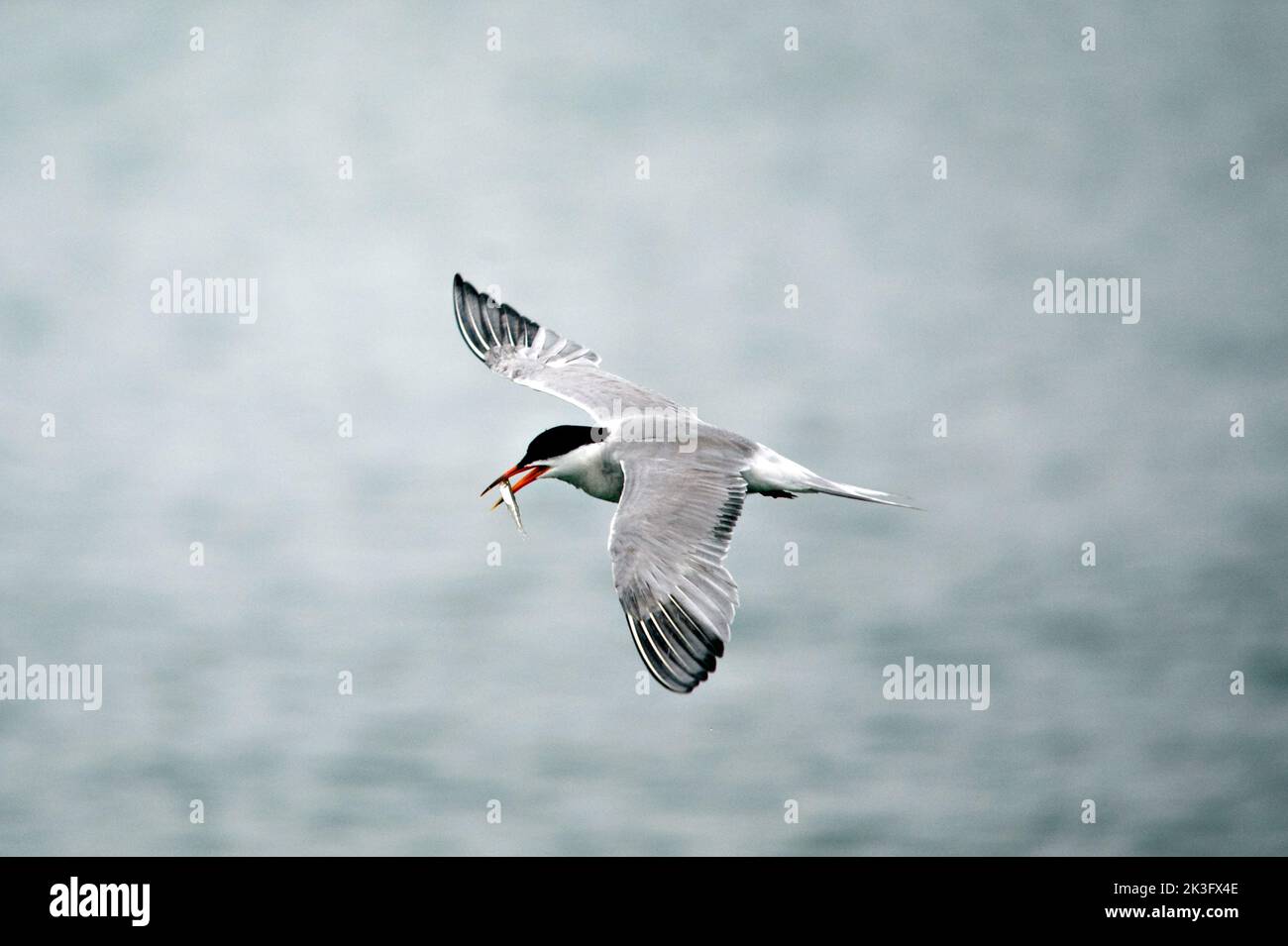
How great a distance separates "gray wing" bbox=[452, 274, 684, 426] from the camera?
1049cm

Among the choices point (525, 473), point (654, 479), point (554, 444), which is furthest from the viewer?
point (525, 473)

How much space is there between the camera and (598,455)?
9336 mm

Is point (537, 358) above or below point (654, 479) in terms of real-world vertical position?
above

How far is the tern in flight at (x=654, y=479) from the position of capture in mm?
7688

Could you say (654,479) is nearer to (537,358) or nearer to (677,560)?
(677,560)

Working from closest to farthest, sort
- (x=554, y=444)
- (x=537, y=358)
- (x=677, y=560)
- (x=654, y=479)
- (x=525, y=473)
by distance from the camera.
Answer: (x=677, y=560) → (x=654, y=479) → (x=554, y=444) → (x=525, y=473) → (x=537, y=358)

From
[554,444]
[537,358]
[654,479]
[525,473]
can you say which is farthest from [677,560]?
[537,358]

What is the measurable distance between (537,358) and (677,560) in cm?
378

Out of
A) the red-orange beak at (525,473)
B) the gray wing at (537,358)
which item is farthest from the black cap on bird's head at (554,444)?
the gray wing at (537,358)

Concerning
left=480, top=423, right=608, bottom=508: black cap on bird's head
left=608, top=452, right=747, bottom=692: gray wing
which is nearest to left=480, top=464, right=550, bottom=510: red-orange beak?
left=480, top=423, right=608, bottom=508: black cap on bird's head

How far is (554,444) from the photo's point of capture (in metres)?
9.43

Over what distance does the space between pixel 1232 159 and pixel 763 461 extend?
1862 cm

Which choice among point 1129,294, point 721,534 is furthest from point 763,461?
point 1129,294

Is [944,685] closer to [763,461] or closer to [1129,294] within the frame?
[763,461]
